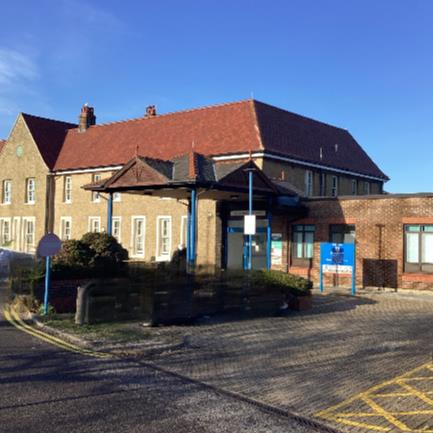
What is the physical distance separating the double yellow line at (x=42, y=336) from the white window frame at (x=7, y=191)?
87.6 ft

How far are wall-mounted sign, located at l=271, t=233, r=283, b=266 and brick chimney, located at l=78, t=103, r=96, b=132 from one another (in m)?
19.9

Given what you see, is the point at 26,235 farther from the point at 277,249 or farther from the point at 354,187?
the point at 354,187

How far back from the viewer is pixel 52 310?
43.9ft

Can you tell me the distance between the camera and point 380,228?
20.4 m

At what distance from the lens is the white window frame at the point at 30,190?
36.8 metres

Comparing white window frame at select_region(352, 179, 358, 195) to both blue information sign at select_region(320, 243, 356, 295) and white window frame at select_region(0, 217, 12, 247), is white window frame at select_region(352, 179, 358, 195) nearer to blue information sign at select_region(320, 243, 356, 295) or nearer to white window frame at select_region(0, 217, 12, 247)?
blue information sign at select_region(320, 243, 356, 295)

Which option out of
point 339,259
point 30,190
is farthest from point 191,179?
point 30,190

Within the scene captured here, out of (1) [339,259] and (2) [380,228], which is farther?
(2) [380,228]

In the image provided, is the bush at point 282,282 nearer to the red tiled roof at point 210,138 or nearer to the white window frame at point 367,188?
the red tiled roof at point 210,138

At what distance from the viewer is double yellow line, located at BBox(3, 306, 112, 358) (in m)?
9.41

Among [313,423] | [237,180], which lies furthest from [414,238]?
[313,423]

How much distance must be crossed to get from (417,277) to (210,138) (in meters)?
13.1

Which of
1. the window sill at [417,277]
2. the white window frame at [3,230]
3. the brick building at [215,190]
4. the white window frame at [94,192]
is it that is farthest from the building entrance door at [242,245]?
the white window frame at [3,230]

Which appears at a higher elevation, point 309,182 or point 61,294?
point 309,182
